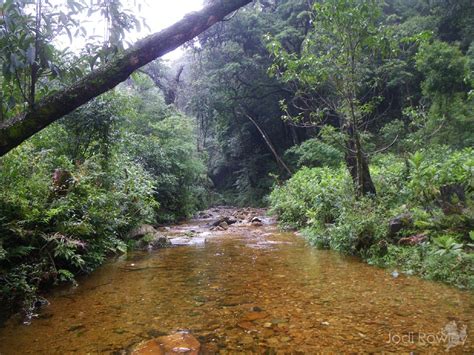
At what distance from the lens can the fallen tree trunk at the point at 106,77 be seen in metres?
2.65

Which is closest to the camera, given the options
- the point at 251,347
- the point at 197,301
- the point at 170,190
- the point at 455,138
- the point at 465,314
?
the point at 251,347

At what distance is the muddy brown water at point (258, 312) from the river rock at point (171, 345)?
0.09m

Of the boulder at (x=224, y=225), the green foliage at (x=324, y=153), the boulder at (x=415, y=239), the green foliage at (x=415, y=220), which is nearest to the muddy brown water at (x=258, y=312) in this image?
the green foliage at (x=415, y=220)

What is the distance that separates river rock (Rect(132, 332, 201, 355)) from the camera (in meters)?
2.87

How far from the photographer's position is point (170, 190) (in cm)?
1666

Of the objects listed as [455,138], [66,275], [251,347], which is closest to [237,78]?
[455,138]

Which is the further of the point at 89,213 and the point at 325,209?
the point at 325,209

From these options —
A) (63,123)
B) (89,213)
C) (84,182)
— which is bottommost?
(89,213)

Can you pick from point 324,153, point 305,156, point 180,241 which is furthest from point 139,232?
point 324,153

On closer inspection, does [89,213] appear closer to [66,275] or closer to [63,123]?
[66,275]

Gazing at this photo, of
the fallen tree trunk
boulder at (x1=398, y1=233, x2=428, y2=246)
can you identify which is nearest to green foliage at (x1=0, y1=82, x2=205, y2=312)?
the fallen tree trunk

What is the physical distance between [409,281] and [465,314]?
4.26 ft

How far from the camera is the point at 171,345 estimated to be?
2975 mm

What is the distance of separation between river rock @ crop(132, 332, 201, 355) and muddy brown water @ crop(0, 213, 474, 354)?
94 mm
